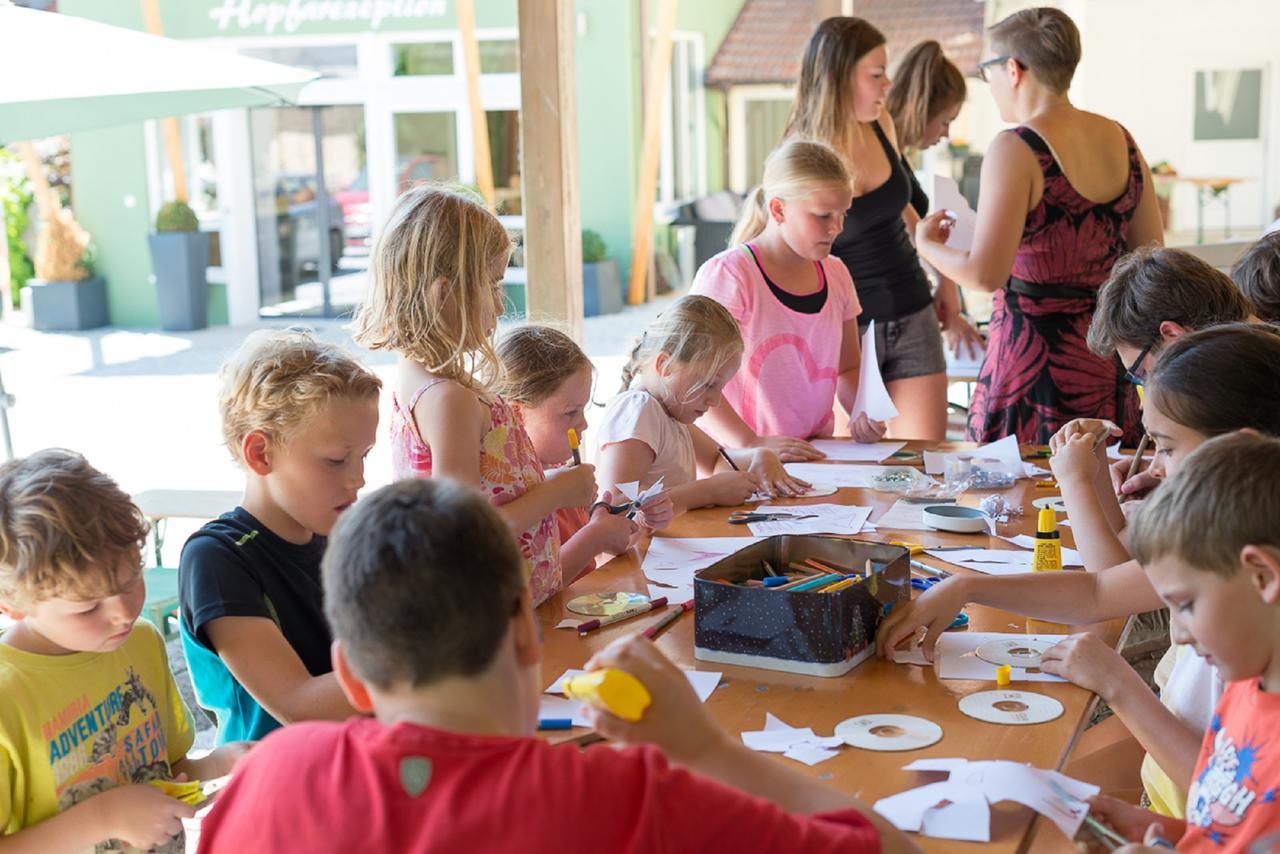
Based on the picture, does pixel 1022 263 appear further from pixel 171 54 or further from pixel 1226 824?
pixel 171 54

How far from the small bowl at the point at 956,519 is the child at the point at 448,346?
2.33 ft

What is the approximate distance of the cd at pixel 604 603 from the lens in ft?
6.96

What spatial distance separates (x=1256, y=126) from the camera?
1350cm

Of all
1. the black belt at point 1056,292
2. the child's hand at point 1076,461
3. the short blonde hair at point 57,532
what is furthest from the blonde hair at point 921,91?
the short blonde hair at point 57,532

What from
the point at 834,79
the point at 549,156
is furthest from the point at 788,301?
the point at 549,156

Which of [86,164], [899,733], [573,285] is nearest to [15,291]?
[86,164]

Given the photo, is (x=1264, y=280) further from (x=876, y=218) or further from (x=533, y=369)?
(x=876, y=218)

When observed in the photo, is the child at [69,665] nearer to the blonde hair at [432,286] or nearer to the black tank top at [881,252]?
the blonde hair at [432,286]

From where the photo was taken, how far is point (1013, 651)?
190 cm

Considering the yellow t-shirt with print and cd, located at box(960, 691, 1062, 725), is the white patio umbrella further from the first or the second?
cd, located at box(960, 691, 1062, 725)

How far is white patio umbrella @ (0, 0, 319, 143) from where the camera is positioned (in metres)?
4.29

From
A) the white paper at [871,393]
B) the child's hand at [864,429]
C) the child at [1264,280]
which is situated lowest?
the child's hand at [864,429]

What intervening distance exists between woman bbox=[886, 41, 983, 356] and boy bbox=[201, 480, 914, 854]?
3.63 meters

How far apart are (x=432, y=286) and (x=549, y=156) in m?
1.84
